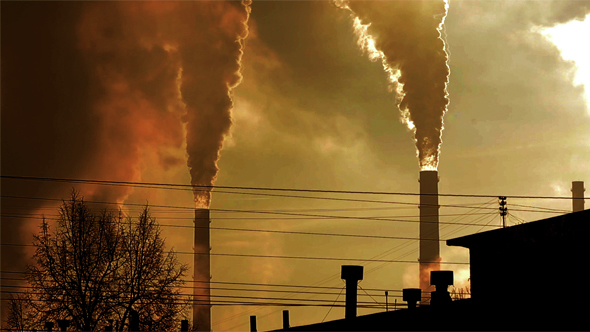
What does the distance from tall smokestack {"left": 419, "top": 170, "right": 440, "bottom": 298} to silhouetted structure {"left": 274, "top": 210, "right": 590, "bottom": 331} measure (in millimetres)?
30327

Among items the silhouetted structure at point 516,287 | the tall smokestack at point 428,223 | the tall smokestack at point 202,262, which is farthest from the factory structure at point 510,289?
the tall smokestack at point 202,262

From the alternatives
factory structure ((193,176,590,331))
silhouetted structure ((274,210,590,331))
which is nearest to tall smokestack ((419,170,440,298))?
factory structure ((193,176,590,331))

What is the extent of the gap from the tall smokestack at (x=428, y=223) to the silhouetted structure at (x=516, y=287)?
30.3m

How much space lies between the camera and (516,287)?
2416 centimetres

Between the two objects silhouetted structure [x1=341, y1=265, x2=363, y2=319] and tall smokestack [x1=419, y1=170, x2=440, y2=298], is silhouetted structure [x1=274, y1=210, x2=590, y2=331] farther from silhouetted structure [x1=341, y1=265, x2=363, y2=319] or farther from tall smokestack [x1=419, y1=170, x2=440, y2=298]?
tall smokestack [x1=419, y1=170, x2=440, y2=298]

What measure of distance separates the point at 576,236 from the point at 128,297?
20.8 m

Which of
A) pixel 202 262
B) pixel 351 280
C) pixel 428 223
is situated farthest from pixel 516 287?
pixel 202 262

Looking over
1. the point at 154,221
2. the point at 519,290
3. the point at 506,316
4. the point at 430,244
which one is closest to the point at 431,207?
the point at 430,244

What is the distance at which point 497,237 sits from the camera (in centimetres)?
2523

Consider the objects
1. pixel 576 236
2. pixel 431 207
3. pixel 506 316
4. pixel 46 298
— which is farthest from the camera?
pixel 431 207

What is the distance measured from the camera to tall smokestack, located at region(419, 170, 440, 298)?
186ft

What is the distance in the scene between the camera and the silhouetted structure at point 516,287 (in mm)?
14892

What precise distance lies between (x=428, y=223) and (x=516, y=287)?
32775 mm

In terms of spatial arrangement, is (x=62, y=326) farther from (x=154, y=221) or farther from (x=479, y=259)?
(x=479, y=259)
